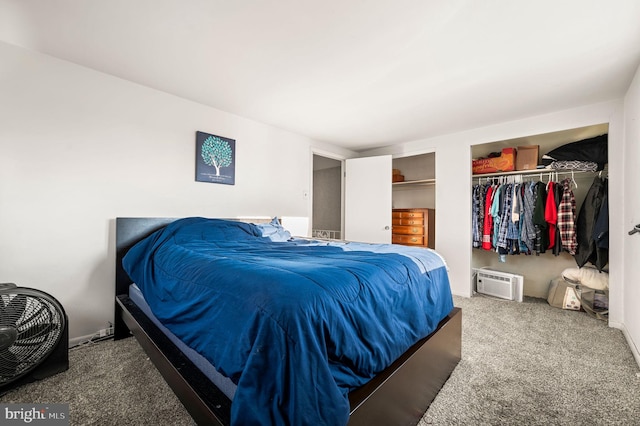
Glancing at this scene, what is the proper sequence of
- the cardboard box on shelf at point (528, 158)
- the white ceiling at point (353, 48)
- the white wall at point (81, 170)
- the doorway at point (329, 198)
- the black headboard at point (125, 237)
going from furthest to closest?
the doorway at point (329, 198), the cardboard box on shelf at point (528, 158), the black headboard at point (125, 237), the white wall at point (81, 170), the white ceiling at point (353, 48)

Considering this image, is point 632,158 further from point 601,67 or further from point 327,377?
point 327,377

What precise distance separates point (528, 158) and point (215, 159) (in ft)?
12.3

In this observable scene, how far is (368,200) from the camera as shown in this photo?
436 cm

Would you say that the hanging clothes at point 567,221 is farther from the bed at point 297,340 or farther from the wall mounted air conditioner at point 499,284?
the bed at point 297,340

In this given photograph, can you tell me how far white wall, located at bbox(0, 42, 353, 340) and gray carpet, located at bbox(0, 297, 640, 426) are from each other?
61cm

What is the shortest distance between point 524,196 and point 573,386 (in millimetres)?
2295

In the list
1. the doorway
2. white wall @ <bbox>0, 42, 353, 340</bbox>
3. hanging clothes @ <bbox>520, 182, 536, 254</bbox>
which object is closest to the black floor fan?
white wall @ <bbox>0, 42, 353, 340</bbox>

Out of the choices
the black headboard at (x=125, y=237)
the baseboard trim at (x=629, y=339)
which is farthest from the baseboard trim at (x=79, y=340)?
the baseboard trim at (x=629, y=339)

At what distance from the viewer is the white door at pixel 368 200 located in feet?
13.8

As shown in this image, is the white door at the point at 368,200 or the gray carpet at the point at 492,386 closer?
the gray carpet at the point at 492,386

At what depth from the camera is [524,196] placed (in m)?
3.34

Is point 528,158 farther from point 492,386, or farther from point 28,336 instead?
point 28,336

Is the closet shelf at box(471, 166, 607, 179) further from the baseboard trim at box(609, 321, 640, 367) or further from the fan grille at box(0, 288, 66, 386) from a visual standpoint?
the fan grille at box(0, 288, 66, 386)

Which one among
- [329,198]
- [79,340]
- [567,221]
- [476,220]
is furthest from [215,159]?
[567,221]
